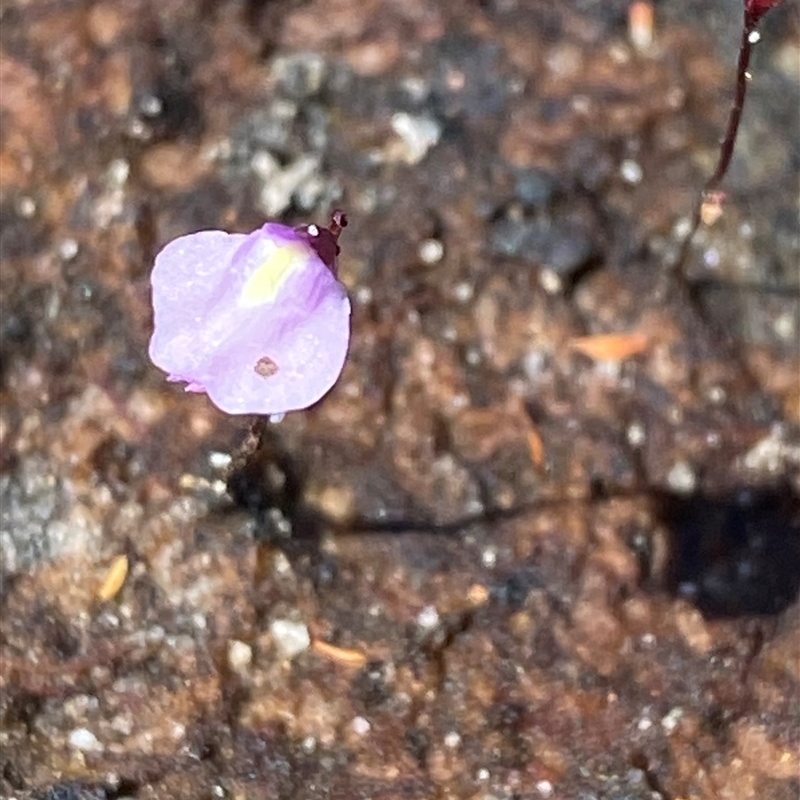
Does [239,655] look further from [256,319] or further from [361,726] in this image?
[256,319]

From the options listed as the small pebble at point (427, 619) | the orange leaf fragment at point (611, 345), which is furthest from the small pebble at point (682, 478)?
the small pebble at point (427, 619)

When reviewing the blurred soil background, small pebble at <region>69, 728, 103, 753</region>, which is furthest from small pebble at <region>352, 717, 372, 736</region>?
small pebble at <region>69, 728, 103, 753</region>

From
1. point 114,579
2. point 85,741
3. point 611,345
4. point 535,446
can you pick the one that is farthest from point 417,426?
point 85,741

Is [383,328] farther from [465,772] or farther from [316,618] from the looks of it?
[465,772]

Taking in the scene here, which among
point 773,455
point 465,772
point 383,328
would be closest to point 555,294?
point 383,328

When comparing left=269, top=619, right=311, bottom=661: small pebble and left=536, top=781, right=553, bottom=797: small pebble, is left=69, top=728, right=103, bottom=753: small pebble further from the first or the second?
left=536, top=781, right=553, bottom=797: small pebble

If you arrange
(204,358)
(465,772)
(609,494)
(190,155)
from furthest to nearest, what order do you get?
(190,155) < (609,494) < (465,772) < (204,358)

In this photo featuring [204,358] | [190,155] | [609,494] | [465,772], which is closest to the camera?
[204,358]

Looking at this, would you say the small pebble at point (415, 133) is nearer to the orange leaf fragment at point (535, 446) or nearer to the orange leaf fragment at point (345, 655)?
the orange leaf fragment at point (535, 446)

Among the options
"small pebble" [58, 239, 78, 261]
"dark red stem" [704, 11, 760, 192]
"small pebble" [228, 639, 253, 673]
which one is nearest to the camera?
"dark red stem" [704, 11, 760, 192]
